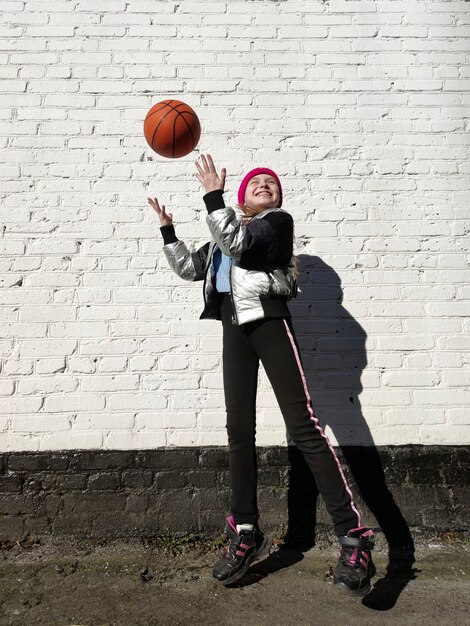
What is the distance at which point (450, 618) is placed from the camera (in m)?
2.04

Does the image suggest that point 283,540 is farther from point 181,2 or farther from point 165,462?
point 181,2

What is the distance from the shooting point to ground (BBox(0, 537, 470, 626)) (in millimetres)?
2031

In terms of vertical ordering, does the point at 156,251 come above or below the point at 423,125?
below

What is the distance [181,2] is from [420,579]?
144 inches

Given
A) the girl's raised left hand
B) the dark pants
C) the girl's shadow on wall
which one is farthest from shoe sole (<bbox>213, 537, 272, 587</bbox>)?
the girl's raised left hand

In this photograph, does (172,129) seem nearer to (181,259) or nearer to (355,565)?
(181,259)

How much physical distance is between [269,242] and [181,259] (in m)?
0.57

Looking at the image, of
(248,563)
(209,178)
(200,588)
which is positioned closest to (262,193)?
(209,178)

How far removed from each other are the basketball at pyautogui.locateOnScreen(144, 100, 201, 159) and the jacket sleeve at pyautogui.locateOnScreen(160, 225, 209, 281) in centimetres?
41

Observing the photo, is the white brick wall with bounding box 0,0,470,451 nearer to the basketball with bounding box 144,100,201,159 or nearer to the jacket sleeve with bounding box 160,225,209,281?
the jacket sleeve with bounding box 160,225,209,281

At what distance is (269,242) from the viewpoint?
2203 millimetres

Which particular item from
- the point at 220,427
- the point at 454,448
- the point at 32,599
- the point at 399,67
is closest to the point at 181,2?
the point at 399,67

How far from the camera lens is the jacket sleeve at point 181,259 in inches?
101

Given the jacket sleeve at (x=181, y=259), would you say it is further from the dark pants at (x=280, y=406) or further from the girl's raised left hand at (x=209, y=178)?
the girl's raised left hand at (x=209, y=178)
